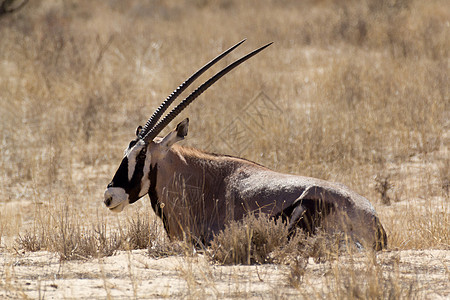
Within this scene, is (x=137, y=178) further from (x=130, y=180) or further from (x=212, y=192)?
(x=212, y=192)

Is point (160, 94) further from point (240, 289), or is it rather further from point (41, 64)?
point (240, 289)

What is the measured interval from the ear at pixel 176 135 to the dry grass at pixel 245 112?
2.19 ft

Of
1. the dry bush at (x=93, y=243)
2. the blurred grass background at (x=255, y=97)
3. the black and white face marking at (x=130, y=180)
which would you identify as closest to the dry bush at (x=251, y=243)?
the dry bush at (x=93, y=243)

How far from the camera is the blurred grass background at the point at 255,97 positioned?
27.0 feet

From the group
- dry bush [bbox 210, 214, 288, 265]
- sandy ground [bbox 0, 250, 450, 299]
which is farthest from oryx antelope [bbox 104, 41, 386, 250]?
sandy ground [bbox 0, 250, 450, 299]

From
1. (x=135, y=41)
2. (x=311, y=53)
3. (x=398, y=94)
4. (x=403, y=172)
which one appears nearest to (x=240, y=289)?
(x=403, y=172)

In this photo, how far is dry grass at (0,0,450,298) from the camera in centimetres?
648

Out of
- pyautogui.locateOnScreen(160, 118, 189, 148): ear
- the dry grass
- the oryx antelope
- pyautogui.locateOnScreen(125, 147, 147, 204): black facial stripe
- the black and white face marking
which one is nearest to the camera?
the oryx antelope

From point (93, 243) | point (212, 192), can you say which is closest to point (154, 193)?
point (212, 192)

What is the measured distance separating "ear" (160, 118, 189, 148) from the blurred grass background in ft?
2.24

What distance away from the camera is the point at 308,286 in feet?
13.9

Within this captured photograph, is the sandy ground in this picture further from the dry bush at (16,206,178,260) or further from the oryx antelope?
the oryx antelope

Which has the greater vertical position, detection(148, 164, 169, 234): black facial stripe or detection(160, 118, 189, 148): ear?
detection(160, 118, 189, 148): ear

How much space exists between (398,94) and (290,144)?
2.28 meters
